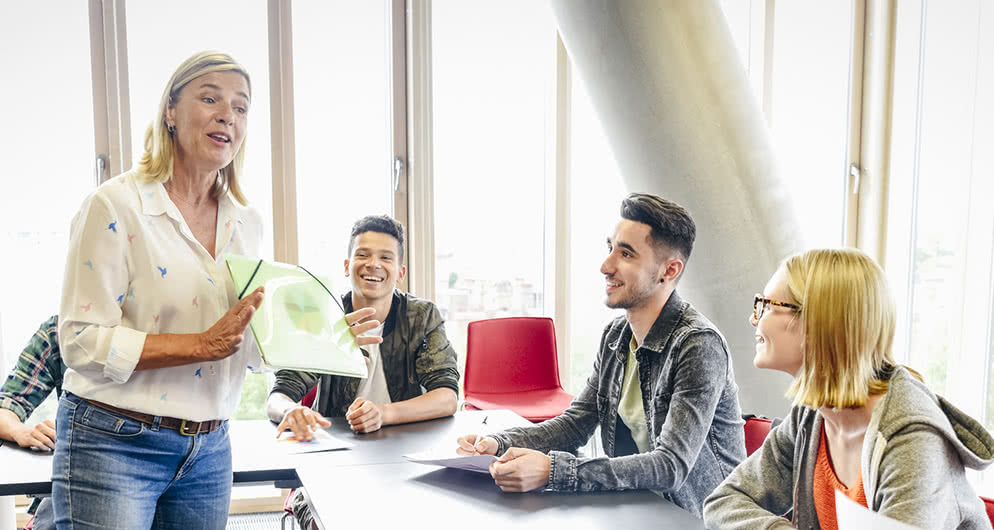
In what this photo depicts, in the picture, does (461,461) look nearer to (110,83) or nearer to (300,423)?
(300,423)

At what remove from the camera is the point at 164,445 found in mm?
1542

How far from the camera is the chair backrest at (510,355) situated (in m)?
3.93

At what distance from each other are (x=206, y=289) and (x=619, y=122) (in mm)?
2333

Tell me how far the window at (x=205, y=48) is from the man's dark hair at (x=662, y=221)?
89.5 inches

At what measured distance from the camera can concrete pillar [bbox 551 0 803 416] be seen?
10.8ft

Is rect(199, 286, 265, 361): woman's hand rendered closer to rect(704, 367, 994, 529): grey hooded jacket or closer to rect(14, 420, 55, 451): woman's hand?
rect(14, 420, 55, 451): woman's hand

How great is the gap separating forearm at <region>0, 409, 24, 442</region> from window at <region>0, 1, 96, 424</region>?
181cm

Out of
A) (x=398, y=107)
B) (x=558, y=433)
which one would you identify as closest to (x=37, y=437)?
(x=558, y=433)

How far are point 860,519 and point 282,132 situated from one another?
12.0ft

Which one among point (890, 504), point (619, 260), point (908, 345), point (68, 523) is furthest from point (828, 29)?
point (68, 523)

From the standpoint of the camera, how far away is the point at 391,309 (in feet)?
9.62

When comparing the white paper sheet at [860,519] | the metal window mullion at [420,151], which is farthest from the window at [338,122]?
the white paper sheet at [860,519]

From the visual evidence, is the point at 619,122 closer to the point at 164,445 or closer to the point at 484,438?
the point at 484,438

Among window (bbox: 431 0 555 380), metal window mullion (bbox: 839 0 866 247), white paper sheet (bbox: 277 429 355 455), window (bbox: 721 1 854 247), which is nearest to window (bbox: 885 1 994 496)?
metal window mullion (bbox: 839 0 866 247)
